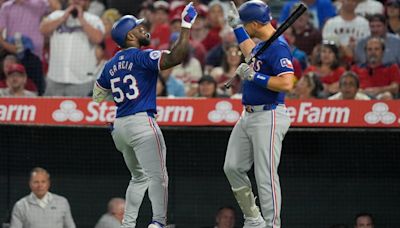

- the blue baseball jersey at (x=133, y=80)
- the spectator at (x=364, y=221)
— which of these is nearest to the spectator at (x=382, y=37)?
the spectator at (x=364, y=221)

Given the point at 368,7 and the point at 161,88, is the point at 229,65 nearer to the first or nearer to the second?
the point at 161,88

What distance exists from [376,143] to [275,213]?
9.89 ft

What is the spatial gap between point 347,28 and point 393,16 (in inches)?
21.8

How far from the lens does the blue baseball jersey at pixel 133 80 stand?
9.51m

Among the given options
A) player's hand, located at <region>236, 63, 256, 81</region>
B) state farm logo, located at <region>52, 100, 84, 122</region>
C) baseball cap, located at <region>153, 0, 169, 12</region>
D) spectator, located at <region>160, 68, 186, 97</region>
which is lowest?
player's hand, located at <region>236, 63, 256, 81</region>

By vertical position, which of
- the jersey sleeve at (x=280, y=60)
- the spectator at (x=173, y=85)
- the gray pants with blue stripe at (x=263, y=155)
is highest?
the spectator at (x=173, y=85)

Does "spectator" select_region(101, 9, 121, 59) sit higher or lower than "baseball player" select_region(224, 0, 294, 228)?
higher

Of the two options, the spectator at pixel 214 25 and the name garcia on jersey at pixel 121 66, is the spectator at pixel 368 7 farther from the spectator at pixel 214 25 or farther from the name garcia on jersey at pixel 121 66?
the name garcia on jersey at pixel 121 66

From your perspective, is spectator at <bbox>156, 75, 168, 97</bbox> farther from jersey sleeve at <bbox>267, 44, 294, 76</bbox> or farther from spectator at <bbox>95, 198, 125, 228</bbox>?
jersey sleeve at <bbox>267, 44, 294, 76</bbox>

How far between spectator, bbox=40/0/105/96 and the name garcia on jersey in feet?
11.4

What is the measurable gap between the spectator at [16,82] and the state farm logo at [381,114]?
12.5 feet

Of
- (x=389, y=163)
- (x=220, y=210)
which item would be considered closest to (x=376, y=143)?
(x=389, y=163)

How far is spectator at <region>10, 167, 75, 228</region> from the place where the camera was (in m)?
11.7

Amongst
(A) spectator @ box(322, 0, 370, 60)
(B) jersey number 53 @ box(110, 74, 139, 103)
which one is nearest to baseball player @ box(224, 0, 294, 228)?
(B) jersey number 53 @ box(110, 74, 139, 103)
